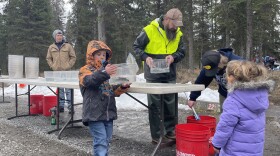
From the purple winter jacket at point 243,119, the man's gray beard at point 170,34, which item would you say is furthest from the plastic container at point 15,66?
the purple winter jacket at point 243,119

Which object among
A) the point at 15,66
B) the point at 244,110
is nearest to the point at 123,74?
the point at 244,110

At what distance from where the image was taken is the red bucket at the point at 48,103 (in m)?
6.07

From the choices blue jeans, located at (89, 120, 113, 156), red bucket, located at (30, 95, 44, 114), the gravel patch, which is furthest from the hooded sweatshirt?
red bucket, located at (30, 95, 44, 114)

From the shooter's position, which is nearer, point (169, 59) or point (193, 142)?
point (193, 142)

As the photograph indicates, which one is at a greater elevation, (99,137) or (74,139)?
(99,137)

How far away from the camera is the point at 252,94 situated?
2.19 m

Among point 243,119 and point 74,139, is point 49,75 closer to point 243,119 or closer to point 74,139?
point 74,139

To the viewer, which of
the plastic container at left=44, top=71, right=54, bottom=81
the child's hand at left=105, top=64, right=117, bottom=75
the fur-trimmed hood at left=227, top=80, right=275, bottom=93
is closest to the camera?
the fur-trimmed hood at left=227, top=80, right=275, bottom=93

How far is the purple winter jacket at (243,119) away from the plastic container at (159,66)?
1.56 meters

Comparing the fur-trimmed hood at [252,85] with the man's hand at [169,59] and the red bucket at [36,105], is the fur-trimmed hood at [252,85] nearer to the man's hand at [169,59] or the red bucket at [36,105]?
the man's hand at [169,59]

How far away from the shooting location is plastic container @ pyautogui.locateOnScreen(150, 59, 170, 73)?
3742 millimetres

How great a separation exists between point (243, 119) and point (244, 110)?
69mm

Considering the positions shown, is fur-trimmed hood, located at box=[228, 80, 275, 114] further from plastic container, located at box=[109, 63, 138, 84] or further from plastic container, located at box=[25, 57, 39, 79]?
plastic container, located at box=[25, 57, 39, 79]

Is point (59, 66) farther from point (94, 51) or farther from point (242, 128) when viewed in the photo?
point (242, 128)
